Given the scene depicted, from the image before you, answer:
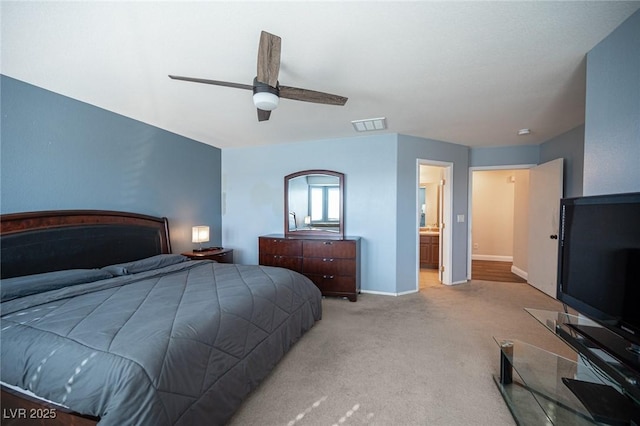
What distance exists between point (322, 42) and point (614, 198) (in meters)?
1.90

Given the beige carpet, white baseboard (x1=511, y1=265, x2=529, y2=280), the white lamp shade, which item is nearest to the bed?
the beige carpet

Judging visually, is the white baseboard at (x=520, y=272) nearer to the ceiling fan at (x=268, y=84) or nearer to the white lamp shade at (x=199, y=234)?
the ceiling fan at (x=268, y=84)

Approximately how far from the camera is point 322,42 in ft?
5.91

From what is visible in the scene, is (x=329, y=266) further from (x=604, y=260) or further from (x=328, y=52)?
(x=604, y=260)

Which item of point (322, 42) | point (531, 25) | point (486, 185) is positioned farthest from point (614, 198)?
point (486, 185)

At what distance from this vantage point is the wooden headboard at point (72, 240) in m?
2.12

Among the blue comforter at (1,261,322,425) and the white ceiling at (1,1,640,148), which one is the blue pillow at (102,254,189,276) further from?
the white ceiling at (1,1,640,148)

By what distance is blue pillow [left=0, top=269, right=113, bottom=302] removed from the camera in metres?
1.83

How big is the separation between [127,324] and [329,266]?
270cm

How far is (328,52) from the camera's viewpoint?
1.92 m

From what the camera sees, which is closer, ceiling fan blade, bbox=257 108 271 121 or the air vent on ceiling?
ceiling fan blade, bbox=257 108 271 121

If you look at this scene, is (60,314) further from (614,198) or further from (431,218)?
(431,218)

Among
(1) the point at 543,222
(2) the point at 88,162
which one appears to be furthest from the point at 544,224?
(2) the point at 88,162

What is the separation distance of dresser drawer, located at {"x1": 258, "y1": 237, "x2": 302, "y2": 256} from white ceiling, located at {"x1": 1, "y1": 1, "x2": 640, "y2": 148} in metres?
1.89
